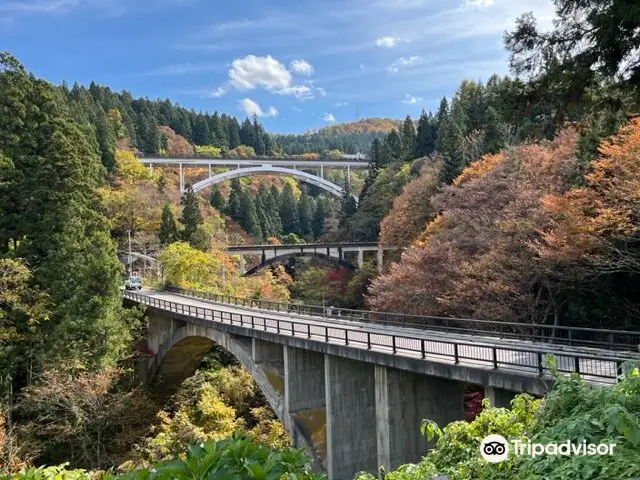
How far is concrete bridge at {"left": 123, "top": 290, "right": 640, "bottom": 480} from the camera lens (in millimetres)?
11102

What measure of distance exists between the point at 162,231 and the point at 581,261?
132 ft

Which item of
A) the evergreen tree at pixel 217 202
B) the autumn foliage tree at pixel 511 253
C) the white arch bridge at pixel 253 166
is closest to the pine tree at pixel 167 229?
the white arch bridge at pixel 253 166

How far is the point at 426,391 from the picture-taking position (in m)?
14.3

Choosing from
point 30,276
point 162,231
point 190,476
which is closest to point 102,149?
point 162,231

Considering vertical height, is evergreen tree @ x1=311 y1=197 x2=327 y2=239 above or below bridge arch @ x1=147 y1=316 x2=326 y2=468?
above

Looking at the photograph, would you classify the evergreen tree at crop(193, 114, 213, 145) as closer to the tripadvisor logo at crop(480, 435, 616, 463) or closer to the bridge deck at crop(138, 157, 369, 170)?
the bridge deck at crop(138, 157, 369, 170)

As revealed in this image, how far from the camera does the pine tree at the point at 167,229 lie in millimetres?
49188

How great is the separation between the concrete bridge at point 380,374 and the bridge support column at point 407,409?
0.03 m

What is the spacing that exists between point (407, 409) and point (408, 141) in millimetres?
61406

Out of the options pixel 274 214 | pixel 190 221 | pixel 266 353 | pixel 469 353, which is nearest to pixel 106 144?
pixel 190 221

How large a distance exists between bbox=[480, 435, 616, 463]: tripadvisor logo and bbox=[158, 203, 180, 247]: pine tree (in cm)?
4642

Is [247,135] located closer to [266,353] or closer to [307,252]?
[307,252]

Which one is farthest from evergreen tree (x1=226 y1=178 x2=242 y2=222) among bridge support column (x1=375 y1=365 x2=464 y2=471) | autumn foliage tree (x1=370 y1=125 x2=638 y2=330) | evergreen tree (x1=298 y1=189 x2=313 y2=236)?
bridge support column (x1=375 y1=365 x2=464 y2=471)

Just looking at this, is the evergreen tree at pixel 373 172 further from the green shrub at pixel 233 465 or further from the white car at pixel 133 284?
the green shrub at pixel 233 465
